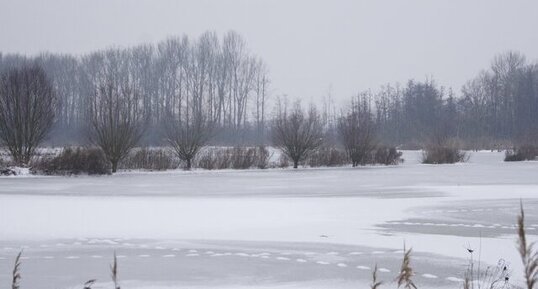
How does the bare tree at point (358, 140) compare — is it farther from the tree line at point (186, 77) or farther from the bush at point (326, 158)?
the tree line at point (186, 77)

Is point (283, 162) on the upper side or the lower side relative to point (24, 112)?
lower

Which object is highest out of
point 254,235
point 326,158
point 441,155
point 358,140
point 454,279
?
point 358,140

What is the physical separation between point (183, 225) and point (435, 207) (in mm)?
6750

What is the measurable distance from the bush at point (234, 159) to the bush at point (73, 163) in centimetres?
666

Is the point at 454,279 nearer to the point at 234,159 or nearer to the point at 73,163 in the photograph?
the point at 73,163

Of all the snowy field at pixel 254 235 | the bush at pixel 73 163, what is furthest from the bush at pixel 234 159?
the snowy field at pixel 254 235

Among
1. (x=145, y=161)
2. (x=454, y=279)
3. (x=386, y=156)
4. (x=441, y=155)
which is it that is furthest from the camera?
(x=441, y=155)

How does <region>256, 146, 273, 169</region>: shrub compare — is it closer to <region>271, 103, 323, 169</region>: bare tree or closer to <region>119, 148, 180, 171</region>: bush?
<region>271, 103, 323, 169</region>: bare tree

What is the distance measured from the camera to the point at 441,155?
43.6 meters

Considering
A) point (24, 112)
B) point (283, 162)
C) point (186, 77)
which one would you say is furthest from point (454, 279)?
point (186, 77)

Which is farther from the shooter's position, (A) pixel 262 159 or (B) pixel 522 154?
(B) pixel 522 154

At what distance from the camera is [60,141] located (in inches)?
2940

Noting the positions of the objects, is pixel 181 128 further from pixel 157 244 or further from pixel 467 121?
pixel 467 121

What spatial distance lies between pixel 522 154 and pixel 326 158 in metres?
15.9
